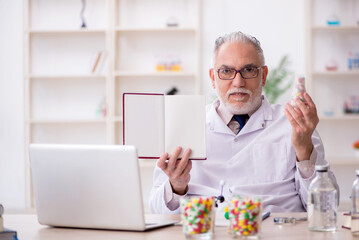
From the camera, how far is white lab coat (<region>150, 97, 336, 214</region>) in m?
2.31

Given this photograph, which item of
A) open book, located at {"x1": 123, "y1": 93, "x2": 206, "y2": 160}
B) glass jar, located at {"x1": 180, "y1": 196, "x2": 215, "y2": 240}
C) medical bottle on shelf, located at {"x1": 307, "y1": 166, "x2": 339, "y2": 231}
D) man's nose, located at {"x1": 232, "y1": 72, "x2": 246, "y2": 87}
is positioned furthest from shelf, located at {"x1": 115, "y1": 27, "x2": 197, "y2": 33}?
glass jar, located at {"x1": 180, "y1": 196, "x2": 215, "y2": 240}

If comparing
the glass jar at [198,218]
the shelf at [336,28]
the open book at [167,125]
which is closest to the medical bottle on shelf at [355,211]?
the glass jar at [198,218]

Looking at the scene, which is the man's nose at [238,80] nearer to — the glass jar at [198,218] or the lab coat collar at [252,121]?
the lab coat collar at [252,121]

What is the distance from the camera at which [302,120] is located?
210cm

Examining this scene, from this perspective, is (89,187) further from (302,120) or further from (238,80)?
(238,80)

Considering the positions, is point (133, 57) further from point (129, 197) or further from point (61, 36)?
point (129, 197)

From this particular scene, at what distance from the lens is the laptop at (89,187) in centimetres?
160

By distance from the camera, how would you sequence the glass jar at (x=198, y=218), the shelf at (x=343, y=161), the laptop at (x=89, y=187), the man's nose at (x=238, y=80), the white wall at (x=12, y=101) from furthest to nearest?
1. the white wall at (x=12, y=101)
2. the shelf at (x=343, y=161)
3. the man's nose at (x=238, y=80)
4. the laptop at (x=89, y=187)
5. the glass jar at (x=198, y=218)

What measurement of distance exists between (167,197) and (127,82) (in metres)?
3.14

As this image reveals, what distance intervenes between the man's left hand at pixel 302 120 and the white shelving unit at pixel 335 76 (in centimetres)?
297

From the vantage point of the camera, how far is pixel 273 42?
5059 millimetres

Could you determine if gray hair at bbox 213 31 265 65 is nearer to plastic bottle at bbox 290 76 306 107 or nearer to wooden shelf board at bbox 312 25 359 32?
plastic bottle at bbox 290 76 306 107

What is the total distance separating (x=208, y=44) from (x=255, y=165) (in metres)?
2.89

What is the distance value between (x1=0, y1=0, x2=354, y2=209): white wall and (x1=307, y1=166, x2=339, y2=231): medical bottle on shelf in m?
3.49
